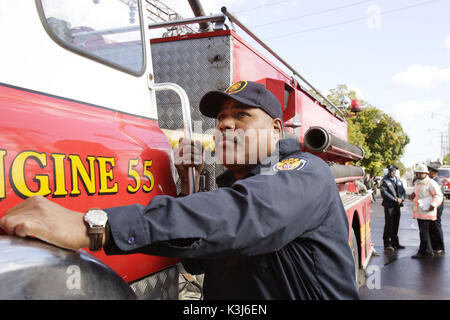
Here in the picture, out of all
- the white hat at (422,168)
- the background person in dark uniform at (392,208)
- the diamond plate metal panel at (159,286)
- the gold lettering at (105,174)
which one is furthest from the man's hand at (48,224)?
the background person in dark uniform at (392,208)

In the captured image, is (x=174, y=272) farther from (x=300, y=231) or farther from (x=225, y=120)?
(x=300, y=231)

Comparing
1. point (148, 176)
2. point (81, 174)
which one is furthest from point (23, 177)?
point (148, 176)

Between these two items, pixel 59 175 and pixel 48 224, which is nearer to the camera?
pixel 48 224

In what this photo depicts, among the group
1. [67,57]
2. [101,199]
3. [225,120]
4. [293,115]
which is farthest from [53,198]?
[293,115]

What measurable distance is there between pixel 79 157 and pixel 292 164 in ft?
2.52

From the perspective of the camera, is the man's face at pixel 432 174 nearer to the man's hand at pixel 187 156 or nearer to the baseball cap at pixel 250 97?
the man's hand at pixel 187 156

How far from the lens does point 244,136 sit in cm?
159

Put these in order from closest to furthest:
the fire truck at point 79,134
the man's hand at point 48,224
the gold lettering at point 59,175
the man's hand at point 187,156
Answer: the man's hand at point 48,224
the fire truck at point 79,134
the gold lettering at point 59,175
the man's hand at point 187,156

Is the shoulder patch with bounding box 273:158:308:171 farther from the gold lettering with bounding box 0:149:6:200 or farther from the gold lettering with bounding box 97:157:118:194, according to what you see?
the gold lettering with bounding box 0:149:6:200

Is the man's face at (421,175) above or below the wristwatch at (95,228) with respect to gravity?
below

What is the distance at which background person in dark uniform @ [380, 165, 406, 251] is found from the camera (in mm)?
8195

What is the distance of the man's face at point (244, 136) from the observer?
1.59m

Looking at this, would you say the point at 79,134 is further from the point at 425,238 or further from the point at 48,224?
the point at 425,238

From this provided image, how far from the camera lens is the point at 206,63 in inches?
124
